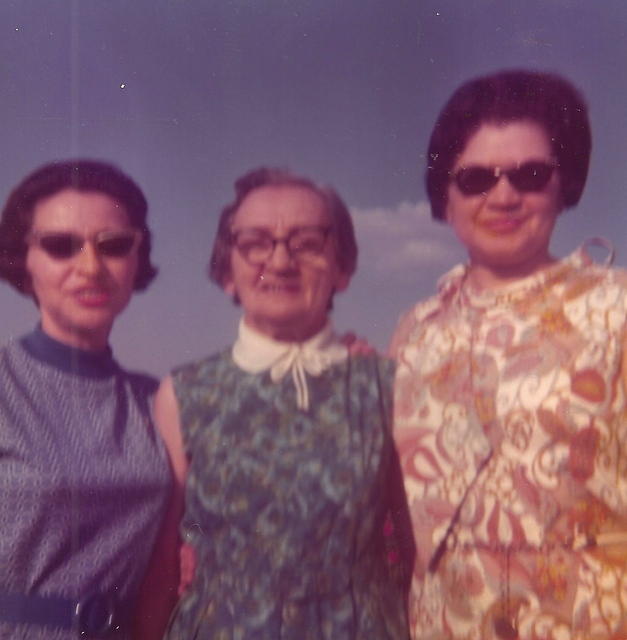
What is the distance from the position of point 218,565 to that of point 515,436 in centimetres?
76

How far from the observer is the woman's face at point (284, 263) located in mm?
2023

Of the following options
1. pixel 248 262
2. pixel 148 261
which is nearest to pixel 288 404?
pixel 248 262

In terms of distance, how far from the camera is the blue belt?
76.8 inches

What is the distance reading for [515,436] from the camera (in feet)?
6.37

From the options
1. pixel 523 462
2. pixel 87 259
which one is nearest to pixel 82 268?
pixel 87 259

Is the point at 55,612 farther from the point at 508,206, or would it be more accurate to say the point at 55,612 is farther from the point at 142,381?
the point at 508,206

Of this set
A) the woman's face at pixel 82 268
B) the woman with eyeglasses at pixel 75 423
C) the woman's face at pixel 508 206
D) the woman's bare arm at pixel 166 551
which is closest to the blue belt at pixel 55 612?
the woman with eyeglasses at pixel 75 423

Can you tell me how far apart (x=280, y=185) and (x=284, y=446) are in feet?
2.06

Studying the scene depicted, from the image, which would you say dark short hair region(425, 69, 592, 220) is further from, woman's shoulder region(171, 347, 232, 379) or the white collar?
woman's shoulder region(171, 347, 232, 379)

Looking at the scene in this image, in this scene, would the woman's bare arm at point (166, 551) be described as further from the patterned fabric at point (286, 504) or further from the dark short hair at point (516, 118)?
the dark short hair at point (516, 118)

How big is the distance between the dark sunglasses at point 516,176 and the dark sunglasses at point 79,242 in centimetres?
83

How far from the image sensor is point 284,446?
6.57 feet

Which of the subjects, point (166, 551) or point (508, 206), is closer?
point (508, 206)

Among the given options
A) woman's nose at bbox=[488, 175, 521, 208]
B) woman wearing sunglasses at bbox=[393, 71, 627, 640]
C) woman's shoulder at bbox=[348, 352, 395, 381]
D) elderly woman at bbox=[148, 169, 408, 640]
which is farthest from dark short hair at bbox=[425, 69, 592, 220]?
woman's shoulder at bbox=[348, 352, 395, 381]
